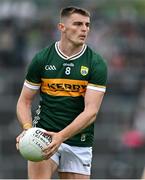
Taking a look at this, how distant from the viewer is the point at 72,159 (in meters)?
9.98

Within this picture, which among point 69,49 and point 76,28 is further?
point 69,49

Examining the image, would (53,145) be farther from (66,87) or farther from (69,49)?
(69,49)

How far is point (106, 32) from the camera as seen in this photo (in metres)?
20.8

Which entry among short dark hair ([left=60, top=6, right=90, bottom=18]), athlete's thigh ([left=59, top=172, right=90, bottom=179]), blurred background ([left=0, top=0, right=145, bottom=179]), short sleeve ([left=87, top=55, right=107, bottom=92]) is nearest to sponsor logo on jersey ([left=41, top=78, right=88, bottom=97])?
short sleeve ([left=87, top=55, right=107, bottom=92])

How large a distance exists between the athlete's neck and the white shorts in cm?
99

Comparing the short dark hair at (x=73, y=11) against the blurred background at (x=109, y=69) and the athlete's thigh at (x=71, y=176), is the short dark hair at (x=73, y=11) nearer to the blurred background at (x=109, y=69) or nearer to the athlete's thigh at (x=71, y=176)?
the athlete's thigh at (x=71, y=176)

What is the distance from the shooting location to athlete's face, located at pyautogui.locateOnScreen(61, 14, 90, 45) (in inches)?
376

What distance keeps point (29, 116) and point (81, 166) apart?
0.80m

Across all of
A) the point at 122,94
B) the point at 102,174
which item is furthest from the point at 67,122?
the point at 122,94

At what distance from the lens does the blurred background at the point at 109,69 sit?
1722cm

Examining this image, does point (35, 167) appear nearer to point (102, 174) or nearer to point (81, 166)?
point (81, 166)

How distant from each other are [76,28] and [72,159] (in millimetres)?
1447

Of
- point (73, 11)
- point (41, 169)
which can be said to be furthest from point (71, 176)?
point (73, 11)

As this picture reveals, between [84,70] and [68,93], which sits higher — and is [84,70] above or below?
above
